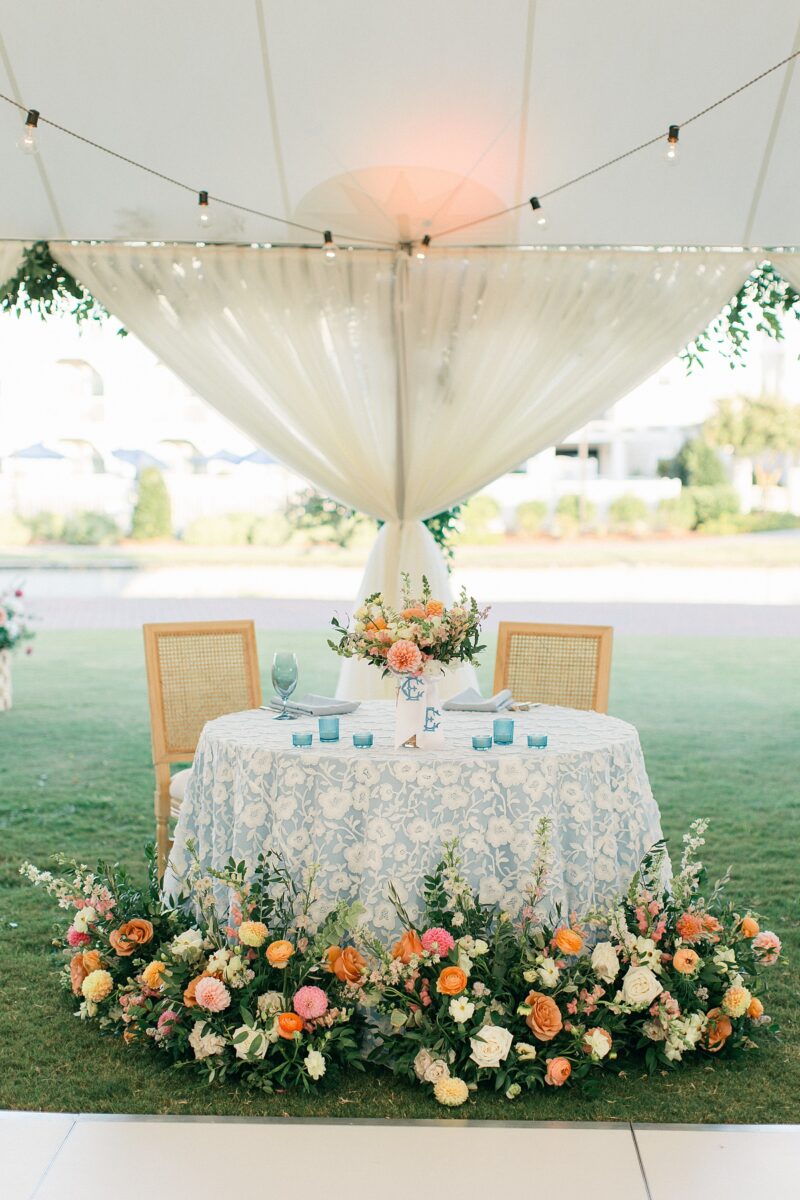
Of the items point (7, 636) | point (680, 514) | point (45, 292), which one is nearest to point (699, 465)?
point (680, 514)

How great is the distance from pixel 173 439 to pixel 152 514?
1103mm

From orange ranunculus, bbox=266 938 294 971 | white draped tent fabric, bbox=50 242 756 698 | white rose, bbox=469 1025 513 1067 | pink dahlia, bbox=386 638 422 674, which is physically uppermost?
white draped tent fabric, bbox=50 242 756 698

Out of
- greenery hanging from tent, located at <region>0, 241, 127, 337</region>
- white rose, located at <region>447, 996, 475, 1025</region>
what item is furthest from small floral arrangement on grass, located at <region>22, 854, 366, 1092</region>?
greenery hanging from tent, located at <region>0, 241, 127, 337</region>

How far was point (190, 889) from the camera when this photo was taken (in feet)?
9.65

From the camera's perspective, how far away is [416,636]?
2.82 m

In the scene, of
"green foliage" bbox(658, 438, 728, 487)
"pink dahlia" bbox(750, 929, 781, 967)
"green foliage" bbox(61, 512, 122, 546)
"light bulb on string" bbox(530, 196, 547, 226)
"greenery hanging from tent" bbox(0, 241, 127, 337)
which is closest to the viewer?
"pink dahlia" bbox(750, 929, 781, 967)

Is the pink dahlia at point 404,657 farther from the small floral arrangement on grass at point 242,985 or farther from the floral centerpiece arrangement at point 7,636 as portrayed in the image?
the floral centerpiece arrangement at point 7,636

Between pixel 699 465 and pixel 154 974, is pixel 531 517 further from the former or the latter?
pixel 154 974

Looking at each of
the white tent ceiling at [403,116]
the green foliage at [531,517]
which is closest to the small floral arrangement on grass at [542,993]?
the white tent ceiling at [403,116]

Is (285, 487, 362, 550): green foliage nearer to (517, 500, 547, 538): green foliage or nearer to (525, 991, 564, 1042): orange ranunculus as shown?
(517, 500, 547, 538): green foliage

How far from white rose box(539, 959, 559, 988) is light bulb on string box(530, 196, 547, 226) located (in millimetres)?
2950

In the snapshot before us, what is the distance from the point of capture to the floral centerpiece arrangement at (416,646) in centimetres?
281

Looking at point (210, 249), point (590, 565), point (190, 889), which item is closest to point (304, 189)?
point (210, 249)

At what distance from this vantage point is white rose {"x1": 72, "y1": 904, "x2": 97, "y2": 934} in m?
3.03
